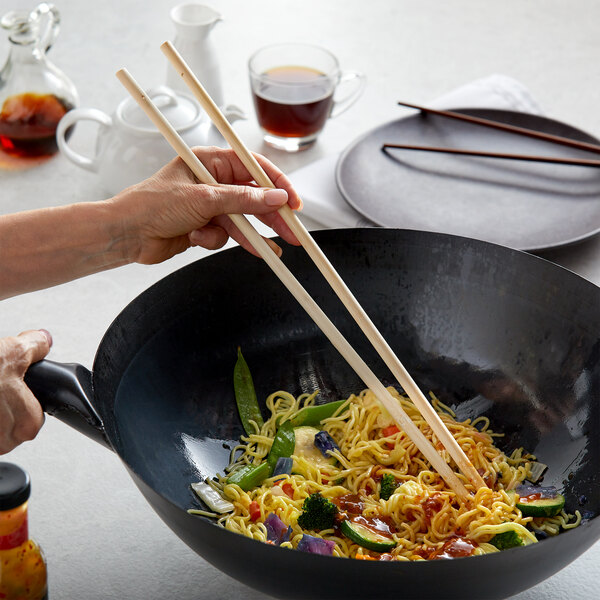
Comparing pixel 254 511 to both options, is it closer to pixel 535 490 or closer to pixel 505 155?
pixel 535 490

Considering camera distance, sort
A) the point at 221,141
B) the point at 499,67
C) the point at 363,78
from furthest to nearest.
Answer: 1. the point at 499,67
2. the point at 363,78
3. the point at 221,141

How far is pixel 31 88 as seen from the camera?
2162 mm

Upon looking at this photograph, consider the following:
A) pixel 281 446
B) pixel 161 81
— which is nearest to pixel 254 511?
pixel 281 446

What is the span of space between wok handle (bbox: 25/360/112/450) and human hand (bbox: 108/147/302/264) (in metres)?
0.31

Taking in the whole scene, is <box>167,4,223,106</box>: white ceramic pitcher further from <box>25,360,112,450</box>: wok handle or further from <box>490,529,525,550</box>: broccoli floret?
<box>490,529,525,550</box>: broccoli floret

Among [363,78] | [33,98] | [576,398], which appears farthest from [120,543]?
[363,78]

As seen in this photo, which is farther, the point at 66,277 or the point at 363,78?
the point at 363,78

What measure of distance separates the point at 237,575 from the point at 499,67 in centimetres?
200

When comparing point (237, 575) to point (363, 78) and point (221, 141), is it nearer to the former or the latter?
point (221, 141)

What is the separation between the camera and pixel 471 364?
60.5 inches

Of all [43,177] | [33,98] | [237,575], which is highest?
[237,575]

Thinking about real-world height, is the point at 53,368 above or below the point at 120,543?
above

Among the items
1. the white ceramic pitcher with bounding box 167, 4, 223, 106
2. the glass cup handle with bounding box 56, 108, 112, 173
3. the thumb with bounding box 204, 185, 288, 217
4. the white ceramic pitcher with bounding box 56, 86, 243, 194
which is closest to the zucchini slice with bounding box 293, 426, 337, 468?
the thumb with bounding box 204, 185, 288, 217

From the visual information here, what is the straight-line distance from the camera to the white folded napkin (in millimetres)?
1951
